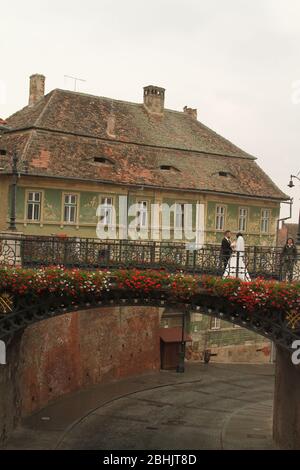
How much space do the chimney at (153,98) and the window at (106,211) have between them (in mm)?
9057

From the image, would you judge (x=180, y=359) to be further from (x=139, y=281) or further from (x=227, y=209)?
(x=139, y=281)

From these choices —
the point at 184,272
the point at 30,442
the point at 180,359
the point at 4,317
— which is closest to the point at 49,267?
the point at 4,317

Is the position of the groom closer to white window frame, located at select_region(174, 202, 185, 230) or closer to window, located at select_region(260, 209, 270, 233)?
white window frame, located at select_region(174, 202, 185, 230)

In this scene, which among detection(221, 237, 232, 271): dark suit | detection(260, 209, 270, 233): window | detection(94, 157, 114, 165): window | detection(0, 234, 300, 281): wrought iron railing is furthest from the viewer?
detection(260, 209, 270, 233): window

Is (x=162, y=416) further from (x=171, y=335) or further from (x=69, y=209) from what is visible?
(x=69, y=209)

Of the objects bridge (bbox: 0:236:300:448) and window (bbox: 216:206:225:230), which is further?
window (bbox: 216:206:225:230)

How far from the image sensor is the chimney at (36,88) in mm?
35156

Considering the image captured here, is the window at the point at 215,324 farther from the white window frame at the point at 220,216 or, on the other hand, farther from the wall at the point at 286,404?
the wall at the point at 286,404

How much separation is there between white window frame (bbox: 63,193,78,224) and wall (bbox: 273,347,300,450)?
12.4 meters

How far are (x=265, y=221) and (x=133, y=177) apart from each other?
9.59m

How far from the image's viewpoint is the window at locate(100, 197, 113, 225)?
30.6 metres

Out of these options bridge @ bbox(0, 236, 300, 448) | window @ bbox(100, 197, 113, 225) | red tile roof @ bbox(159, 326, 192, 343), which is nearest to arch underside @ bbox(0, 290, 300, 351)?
bridge @ bbox(0, 236, 300, 448)

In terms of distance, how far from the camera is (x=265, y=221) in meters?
37.1

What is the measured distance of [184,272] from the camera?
1814cm
